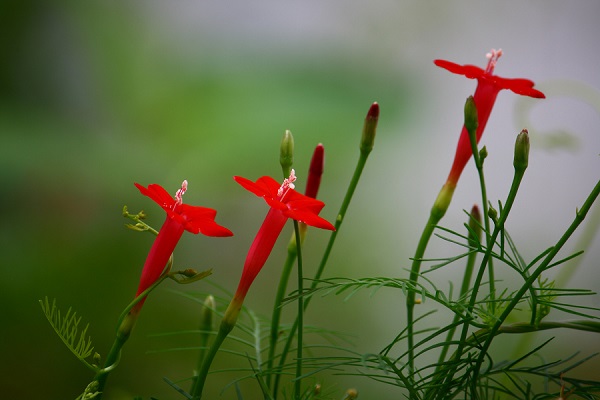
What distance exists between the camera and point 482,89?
0.44m

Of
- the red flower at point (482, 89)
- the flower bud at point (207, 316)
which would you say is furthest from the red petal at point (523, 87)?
the flower bud at point (207, 316)

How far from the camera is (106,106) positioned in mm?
1396

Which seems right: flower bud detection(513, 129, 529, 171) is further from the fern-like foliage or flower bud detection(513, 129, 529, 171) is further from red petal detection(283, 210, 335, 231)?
the fern-like foliage

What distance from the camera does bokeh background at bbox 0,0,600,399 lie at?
1.13 m

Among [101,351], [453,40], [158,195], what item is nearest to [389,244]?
[453,40]

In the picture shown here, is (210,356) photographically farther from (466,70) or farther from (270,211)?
(466,70)

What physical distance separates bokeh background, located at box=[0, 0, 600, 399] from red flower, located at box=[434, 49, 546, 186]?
734 millimetres

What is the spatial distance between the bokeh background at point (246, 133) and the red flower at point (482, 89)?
28.9 inches

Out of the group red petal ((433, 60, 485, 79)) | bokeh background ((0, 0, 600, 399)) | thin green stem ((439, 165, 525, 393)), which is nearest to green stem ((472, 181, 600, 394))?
thin green stem ((439, 165, 525, 393))

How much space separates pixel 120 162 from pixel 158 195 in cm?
91

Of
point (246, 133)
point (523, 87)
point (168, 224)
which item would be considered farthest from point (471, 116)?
point (246, 133)

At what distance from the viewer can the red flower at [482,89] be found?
41cm

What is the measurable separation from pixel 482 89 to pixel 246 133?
900 millimetres

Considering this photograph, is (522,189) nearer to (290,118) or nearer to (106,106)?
(290,118)
